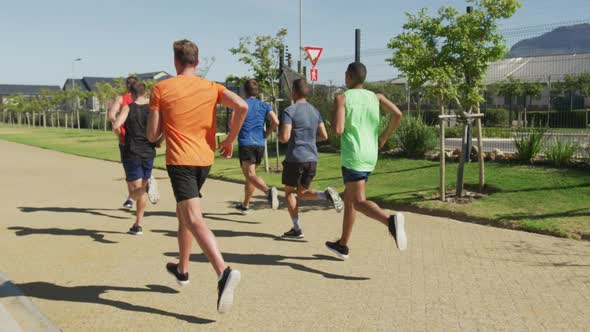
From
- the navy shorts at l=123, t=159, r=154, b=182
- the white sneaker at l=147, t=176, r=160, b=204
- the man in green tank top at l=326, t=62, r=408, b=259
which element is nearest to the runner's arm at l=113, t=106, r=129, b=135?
the navy shorts at l=123, t=159, r=154, b=182

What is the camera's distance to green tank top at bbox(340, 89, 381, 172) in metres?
5.00

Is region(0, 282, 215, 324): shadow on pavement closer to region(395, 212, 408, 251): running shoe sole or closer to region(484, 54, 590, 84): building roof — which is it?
region(395, 212, 408, 251): running shoe sole

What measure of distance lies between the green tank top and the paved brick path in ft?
3.19

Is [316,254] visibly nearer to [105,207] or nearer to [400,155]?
[105,207]

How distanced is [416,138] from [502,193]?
4.36 meters

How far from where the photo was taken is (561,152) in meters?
9.91

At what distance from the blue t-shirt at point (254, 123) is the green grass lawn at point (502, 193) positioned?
90.2 inches

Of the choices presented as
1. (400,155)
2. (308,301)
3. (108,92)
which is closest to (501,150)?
(400,155)

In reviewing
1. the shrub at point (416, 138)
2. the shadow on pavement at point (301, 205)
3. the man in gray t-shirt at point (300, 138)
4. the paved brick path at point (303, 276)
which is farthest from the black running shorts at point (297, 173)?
the shrub at point (416, 138)

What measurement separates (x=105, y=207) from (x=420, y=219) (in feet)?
15.5

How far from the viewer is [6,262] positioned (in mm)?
5473

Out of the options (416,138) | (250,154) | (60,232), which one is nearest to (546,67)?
(416,138)

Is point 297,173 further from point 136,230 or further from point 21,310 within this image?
point 21,310

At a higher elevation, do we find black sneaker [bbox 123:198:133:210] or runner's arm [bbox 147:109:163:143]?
runner's arm [bbox 147:109:163:143]
